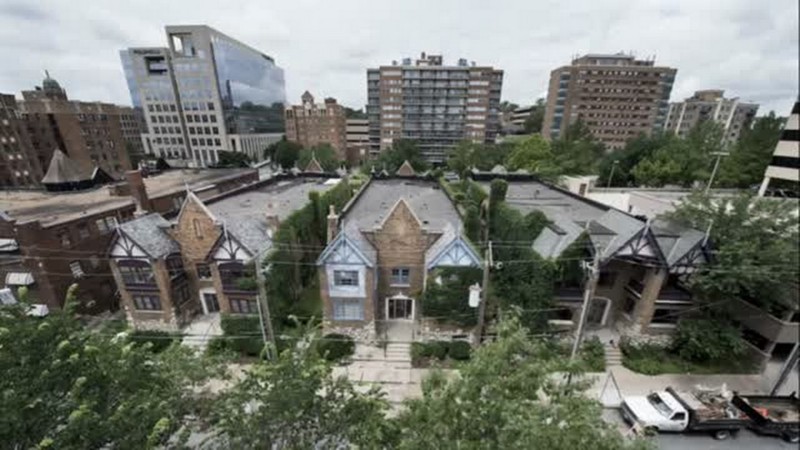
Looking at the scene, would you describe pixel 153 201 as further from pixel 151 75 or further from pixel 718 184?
pixel 151 75

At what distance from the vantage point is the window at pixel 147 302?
1981 cm

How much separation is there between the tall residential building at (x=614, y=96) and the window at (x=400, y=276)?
72.4 m

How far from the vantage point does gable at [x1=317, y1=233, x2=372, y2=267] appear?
57.4ft

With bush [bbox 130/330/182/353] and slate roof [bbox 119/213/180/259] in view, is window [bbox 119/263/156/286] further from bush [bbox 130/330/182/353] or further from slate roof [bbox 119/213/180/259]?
bush [bbox 130/330/182/353]

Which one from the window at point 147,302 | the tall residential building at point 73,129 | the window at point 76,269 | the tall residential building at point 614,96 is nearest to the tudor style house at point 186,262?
the window at point 147,302

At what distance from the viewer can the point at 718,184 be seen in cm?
1595

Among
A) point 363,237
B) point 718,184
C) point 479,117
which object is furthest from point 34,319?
point 479,117

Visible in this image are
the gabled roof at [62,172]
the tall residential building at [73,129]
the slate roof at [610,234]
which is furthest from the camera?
the tall residential building at [73,129]

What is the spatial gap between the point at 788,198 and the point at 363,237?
55.9 feet

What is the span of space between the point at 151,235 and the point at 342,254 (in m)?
12.0

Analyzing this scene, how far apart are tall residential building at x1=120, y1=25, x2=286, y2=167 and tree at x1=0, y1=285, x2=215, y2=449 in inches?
2979

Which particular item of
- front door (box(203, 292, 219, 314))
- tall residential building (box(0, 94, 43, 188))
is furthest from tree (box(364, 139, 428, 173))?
tall residential building (box(0, 94, 43, 188))

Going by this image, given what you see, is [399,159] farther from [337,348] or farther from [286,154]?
[337,348]

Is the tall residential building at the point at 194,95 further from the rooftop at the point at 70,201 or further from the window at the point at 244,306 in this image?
the window at the point at 244,306
